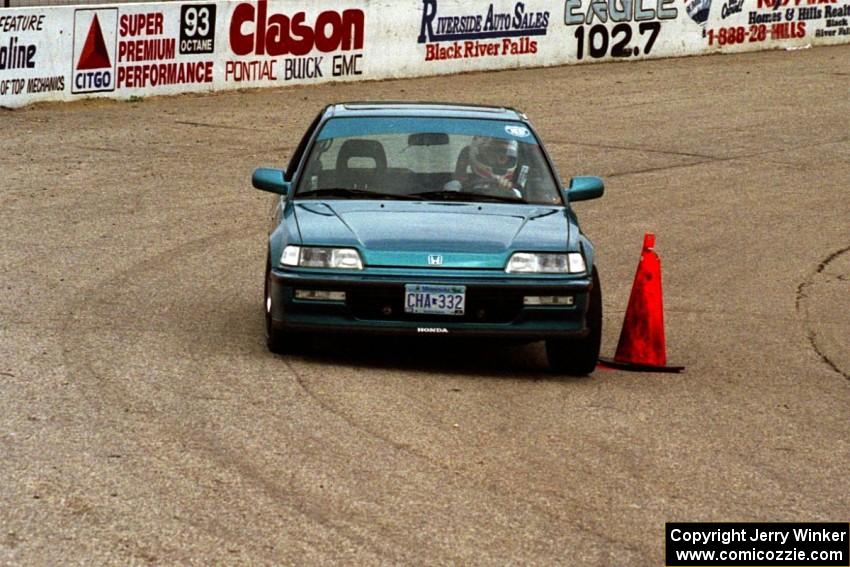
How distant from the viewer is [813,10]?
33.2m

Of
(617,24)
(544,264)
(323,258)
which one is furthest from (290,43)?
(544,264)

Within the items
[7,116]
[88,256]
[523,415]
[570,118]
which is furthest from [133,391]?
[570,118]

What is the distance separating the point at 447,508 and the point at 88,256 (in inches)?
273

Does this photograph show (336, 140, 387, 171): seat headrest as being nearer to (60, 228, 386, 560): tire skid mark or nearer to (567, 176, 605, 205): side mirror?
(567, 176, 605, 205): side mirror

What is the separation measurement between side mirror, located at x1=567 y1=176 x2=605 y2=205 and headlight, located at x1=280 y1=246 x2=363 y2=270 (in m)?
1.76

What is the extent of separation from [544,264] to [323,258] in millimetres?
1185

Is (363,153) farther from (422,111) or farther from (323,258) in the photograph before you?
(323,258)

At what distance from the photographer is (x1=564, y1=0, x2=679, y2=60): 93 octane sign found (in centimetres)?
2984

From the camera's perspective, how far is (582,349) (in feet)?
31.5

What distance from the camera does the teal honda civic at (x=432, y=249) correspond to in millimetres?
9312

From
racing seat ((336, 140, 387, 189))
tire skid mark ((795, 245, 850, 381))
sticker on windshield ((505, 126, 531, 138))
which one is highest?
sticker on windshield ((505, 126, 531, 138))

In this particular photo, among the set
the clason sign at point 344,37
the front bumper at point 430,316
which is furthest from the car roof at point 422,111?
the clason sign at point 344,37
